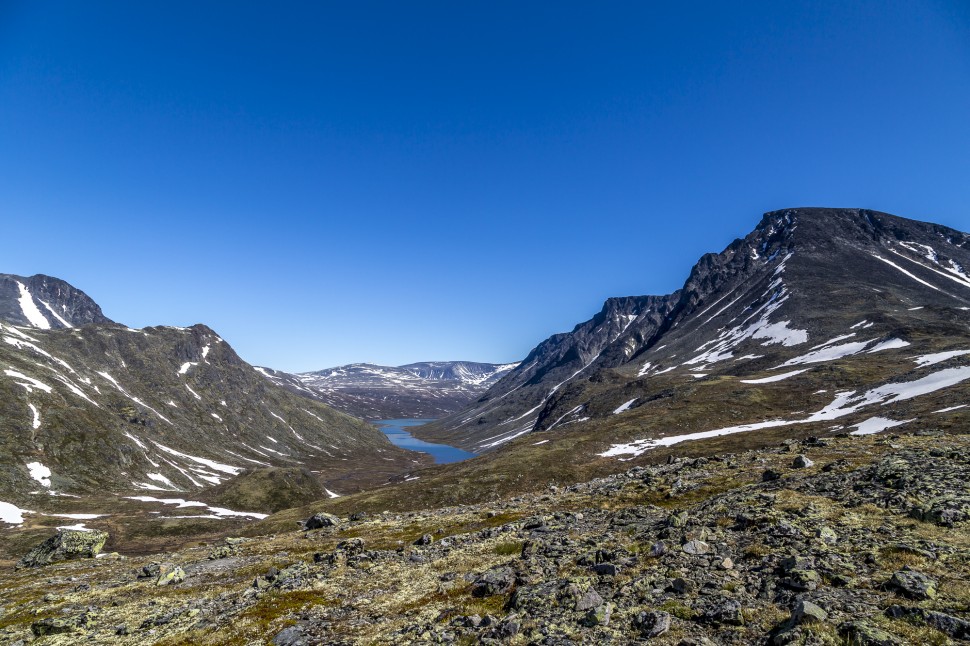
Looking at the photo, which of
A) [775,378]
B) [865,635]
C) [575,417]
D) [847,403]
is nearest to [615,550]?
[865,635]

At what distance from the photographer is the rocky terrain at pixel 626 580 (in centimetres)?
1355

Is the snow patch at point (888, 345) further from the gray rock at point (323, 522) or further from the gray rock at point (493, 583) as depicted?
the gray rock at point (493, 583)

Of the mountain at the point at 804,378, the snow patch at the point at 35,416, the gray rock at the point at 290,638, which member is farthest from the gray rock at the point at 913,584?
the snow patch at the point at 35,416

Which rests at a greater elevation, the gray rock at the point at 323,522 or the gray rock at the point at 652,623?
the gray rock at the point at 652,623

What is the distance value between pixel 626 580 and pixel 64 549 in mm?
59335

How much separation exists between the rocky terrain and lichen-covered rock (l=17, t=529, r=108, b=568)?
478 inches

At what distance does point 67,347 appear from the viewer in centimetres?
18938

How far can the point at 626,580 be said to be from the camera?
17.8 meters

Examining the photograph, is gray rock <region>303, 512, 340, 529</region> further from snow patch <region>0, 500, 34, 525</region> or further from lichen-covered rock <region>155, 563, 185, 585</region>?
snow patch <region>0, 500, 34, 525</region>

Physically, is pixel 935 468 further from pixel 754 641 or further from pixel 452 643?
pixel 452 643

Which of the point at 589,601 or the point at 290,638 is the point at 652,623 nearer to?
the point at 589,601

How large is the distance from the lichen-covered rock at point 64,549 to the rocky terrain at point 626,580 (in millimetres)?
12148

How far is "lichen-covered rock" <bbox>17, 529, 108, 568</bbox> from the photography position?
4506 cm

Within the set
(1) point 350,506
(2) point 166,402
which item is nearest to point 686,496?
(1) point 350,506
